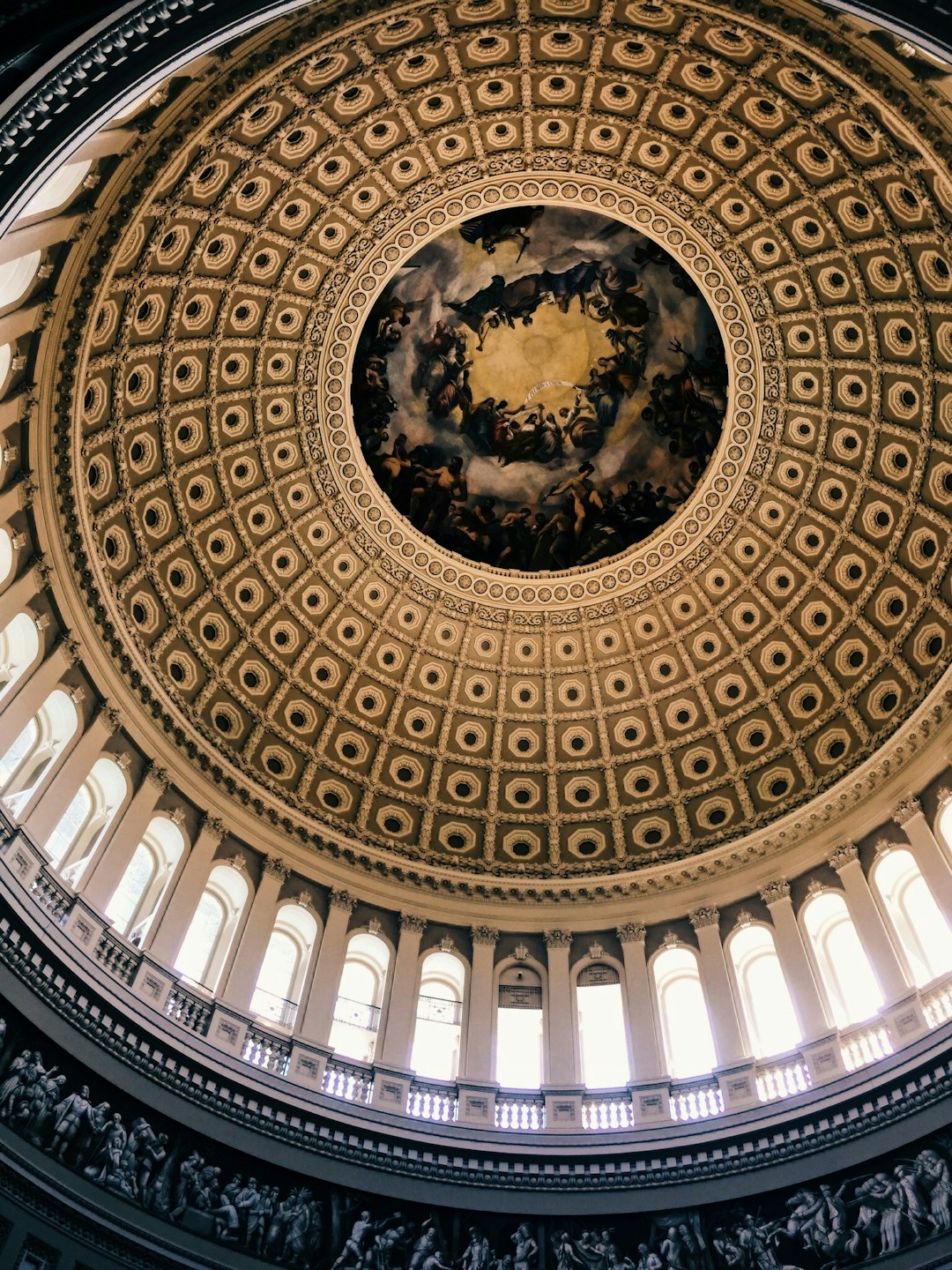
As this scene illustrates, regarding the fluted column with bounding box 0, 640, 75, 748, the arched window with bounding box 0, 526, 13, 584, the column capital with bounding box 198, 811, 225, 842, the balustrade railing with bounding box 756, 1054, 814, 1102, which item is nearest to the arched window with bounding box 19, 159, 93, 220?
the arched window with bounding box 0, 526, 13, 584

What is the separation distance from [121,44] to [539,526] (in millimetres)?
24766

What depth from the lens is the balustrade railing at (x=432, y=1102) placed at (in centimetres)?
2531

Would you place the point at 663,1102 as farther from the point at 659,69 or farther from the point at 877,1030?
the point at 659,69

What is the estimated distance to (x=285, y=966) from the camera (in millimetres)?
27469

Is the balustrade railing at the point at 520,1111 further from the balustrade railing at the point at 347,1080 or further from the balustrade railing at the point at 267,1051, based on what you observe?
the balustrade railing at the point at 267,1051

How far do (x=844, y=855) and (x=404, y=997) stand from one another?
10566mm

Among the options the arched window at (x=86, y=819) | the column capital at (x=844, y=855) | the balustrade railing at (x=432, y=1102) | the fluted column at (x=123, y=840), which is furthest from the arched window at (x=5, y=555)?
the column capital at (x=844, y=855)

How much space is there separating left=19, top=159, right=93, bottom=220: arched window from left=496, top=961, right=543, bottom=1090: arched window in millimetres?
19446

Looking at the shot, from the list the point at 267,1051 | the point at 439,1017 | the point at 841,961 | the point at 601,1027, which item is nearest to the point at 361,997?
the point at 439,1017

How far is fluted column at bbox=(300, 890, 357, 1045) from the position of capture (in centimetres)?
2612

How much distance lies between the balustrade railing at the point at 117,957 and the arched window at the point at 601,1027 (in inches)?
399

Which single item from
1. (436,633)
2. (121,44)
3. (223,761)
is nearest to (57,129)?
(121,44)

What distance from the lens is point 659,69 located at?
2883 centimetres

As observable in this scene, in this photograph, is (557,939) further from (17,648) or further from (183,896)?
(17,648)
